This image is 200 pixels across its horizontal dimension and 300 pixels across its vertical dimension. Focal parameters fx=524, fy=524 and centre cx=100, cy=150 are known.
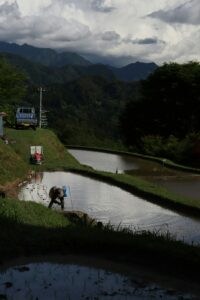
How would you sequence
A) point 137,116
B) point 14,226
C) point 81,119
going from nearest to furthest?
point 14,226, point 137,116, point 81,119

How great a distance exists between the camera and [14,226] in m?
10.3

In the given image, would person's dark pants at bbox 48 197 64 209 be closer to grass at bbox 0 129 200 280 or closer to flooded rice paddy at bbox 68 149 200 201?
grass at bbox 0 129 200 280

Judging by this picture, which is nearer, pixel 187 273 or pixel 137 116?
pixel 187 273

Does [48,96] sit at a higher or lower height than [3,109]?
higher

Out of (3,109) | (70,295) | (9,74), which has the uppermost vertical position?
(9,74)

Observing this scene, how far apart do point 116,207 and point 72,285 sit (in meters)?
9.64

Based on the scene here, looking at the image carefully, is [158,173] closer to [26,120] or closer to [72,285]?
[26,120]

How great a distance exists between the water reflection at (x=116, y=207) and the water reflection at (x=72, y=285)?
4.74 metres

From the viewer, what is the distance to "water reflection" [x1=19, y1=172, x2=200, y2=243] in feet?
46.0

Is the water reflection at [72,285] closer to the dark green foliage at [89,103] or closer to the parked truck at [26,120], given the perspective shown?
the parked truck at [26,120]

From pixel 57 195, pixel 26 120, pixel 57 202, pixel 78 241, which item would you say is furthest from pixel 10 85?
pixel 78 241

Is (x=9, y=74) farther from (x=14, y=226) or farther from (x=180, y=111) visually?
(x=14, y=226)

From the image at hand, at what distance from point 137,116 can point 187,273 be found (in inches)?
2018

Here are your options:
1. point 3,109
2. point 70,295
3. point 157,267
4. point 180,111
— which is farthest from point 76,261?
point 180,111
